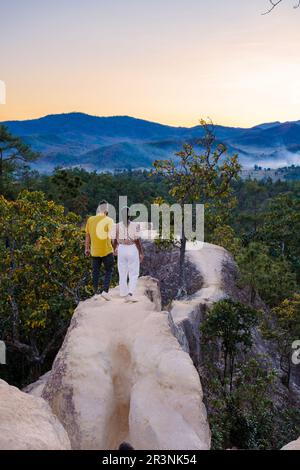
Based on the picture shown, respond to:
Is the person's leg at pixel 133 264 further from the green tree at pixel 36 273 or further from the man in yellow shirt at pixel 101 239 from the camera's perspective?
the green tree at pixel 36 273

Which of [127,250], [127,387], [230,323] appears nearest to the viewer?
[127,387]

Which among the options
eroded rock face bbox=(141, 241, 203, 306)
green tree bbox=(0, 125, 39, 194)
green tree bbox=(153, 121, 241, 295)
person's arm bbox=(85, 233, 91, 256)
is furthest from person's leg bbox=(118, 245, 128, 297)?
green tree bbox=(0, 125, 39, 194)

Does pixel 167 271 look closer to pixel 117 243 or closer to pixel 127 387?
pixel 117 243

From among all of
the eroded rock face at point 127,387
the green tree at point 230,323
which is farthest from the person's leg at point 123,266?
the green tree at point 230,323

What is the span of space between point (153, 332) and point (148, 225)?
930 inches

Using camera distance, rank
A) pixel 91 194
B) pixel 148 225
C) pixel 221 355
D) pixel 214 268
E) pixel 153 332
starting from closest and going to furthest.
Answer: pixel 153 332, pixel 221 355, pixel 214 268, pixel 148 225, pixel 91 194

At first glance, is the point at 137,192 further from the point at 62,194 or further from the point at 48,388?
the point at 48,388

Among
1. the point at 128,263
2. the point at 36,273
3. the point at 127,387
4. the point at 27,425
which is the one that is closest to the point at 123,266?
the point at 128,263

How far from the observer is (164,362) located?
8.52 meters

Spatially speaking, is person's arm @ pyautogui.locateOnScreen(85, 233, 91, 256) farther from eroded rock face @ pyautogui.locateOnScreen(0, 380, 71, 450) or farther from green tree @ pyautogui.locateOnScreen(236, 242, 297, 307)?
green tree @ pyautogui.locateOnScreen(236, 242, 297, 307)

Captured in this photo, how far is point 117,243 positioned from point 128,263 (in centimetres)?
57

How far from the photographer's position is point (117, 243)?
11453mm

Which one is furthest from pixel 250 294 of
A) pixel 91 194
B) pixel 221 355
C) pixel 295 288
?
pixel 91 194

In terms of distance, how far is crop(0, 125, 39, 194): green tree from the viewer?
45344mm
